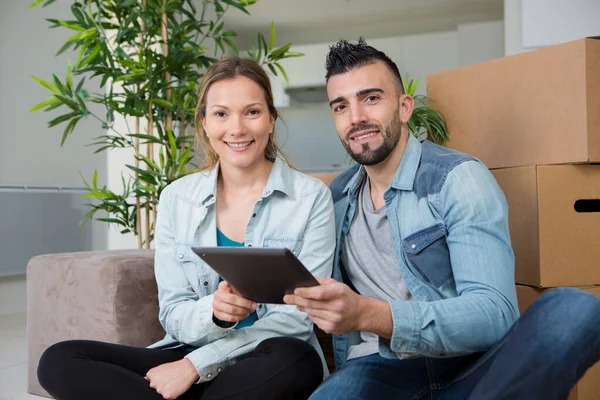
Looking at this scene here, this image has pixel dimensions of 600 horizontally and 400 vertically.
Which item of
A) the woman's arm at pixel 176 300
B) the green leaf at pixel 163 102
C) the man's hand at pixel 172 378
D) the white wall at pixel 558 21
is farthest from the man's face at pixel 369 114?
the white wall at pixel 558 21

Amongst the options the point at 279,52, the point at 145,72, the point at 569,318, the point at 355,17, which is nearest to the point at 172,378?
the point at 569,318

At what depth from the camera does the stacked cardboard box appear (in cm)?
153

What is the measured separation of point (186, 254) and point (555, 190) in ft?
3.12

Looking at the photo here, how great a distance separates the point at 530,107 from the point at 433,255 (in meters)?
0.65

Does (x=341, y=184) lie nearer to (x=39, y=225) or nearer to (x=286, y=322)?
(x=286, y=322)

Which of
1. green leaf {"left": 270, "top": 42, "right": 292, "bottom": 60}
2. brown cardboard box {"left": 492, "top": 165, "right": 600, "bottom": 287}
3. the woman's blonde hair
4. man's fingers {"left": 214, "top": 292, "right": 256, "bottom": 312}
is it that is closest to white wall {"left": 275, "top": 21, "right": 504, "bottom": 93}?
green leaf {"left": 270, "top": 42, "right": 292, "bottom": 60}

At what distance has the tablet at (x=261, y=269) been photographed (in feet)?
2.87

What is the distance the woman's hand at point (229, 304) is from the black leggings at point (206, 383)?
0.11 metres

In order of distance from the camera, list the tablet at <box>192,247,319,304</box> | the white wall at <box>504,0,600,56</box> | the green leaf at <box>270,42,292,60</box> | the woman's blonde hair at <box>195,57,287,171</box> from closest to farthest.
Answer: the tablet at <box>192,247,319,304</box> < the woman's blonde hair at <box>195,57,287,171</box> < the green leaf at <box>270,42,292,60</box> < the white wall at <box>504,0,600,56</box>

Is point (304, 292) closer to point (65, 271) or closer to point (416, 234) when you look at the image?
point (416, 234)

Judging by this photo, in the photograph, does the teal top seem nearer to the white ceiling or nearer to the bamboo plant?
the bamboo plant

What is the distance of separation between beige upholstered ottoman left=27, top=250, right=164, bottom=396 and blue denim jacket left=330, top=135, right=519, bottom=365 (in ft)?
1.89

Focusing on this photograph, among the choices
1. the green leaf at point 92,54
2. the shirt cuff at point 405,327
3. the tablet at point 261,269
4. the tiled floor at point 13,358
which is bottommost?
the tiled floor at point 13,358

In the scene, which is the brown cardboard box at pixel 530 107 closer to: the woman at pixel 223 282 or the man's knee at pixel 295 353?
the woman at pixel 223 282
